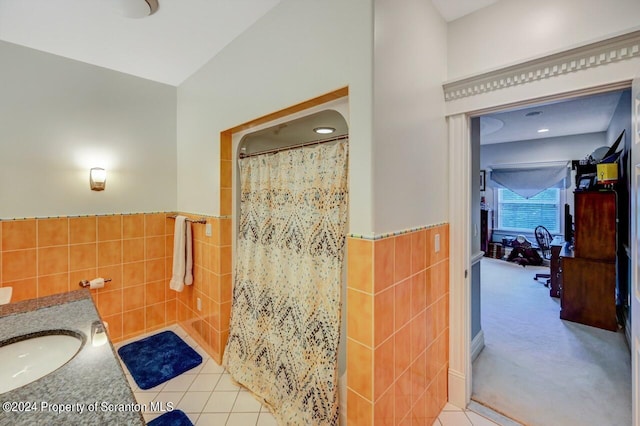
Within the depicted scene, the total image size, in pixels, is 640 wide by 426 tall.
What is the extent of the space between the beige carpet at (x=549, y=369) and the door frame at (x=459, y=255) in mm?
245

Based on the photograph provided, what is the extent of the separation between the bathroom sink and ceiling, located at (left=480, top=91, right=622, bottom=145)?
383cm

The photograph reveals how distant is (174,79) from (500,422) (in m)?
3.65

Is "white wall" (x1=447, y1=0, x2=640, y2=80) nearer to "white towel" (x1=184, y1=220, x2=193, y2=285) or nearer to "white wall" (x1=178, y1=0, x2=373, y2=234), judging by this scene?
"white wall" (x1=178, y1=0, x2=373, y2=234)

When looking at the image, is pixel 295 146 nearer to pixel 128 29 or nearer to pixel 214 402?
pixel 128 29

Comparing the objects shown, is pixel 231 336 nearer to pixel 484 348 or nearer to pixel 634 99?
pixel 484 348

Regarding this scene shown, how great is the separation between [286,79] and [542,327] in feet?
11.8

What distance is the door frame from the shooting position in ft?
5.85

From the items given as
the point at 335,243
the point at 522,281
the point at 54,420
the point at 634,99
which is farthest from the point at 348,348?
the point at 522,281

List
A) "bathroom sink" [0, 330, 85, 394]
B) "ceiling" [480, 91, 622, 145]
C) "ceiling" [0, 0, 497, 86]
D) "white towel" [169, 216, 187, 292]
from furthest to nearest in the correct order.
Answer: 1. "ceiling" [480, 91, 622, 145]
2. "white towel" [169, 216, 187, 292]
3. "ceiling" [0, 0, 497, 86]
4. "bathroom sink" [0, 330, 85, 394]

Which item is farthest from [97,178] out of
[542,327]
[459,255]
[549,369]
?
[542,327]

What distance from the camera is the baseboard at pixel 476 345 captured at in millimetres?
2404

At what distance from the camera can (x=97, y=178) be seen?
7.78 ft

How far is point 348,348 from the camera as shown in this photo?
1.35 meters

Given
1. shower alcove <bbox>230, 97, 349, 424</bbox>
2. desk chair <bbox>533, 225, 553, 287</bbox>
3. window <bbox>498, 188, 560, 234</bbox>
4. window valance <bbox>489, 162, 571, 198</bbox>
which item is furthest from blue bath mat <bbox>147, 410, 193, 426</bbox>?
window <bbox>498, 188, 560, 234</bbox>
